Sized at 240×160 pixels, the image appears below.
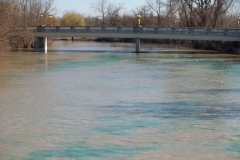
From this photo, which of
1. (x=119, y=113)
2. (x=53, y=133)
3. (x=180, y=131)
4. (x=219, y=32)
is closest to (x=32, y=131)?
(x=53, y=133)

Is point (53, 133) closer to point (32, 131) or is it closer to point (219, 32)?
point (32, 131)

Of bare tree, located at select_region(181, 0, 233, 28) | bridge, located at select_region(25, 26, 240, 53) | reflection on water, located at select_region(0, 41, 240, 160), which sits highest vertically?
bare tree, located at select_region(181, 0, 233, 28)

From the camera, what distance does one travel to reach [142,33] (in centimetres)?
5088

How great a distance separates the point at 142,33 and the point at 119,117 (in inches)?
1432

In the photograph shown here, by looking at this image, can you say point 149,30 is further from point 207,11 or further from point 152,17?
point 152,17

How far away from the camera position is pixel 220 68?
33.6 m

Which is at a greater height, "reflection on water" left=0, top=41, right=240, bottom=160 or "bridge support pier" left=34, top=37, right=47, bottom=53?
"bridge support pier" left=34, top=37, right=47, bottom=53

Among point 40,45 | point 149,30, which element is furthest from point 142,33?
point 40,45

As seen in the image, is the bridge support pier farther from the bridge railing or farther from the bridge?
the bridge railing

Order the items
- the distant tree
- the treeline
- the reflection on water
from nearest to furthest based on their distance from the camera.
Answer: the reflection on water → the treeline → the distant tree

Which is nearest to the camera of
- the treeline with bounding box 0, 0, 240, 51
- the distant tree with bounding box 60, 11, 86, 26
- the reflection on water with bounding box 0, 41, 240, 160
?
the reflection on water with bounding box 0, 41, 240, 160

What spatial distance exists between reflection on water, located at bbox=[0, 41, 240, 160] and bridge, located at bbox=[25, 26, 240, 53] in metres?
22.8

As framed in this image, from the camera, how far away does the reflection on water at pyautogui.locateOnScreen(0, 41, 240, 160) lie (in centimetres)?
1163

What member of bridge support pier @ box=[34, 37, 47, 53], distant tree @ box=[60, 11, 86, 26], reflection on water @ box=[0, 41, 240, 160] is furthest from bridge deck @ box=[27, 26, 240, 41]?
distant tree @ box=[60, 11, 86, 26]
